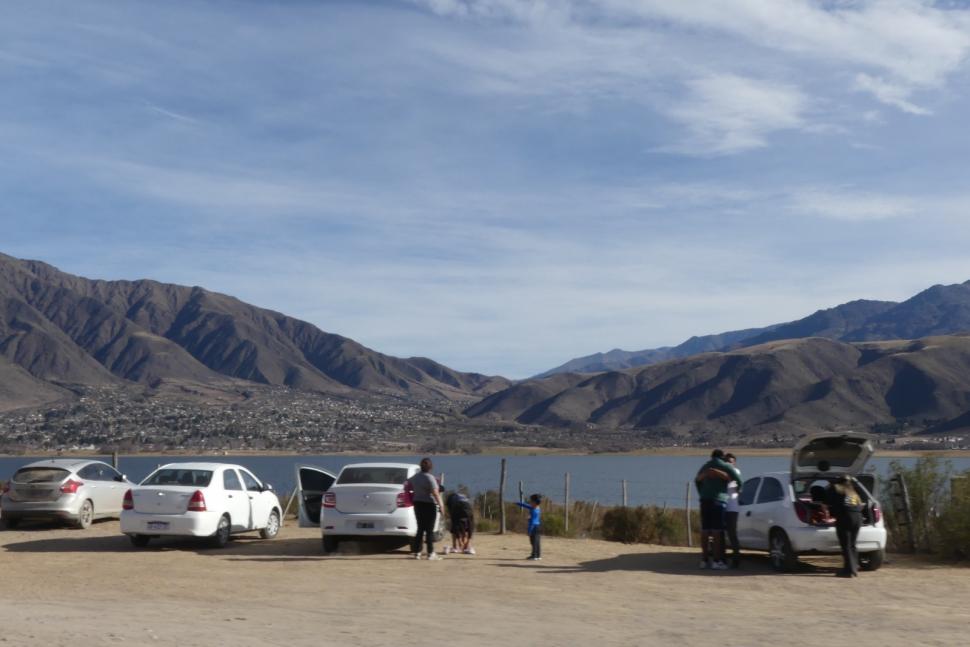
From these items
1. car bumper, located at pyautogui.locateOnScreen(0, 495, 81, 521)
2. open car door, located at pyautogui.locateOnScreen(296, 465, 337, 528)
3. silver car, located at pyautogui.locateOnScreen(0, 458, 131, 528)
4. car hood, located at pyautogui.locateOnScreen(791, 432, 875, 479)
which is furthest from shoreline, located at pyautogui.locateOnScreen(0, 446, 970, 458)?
car hood, located at pyautogui.locateOnScreen(791, 432, 875, 479)

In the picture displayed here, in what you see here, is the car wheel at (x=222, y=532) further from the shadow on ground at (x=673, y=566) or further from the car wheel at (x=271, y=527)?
the shadow on ground at (x=673, y=566)

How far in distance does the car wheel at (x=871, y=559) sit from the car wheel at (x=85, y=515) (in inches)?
608

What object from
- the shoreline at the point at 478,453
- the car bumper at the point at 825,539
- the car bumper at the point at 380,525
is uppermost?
the shoreline at the point at 478,453

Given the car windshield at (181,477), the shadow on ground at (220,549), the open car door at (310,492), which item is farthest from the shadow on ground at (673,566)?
the car windshield at (181,477)

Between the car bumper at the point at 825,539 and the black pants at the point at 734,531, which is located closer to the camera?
the car bumper at the point at 825,539

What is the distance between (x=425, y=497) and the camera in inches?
698

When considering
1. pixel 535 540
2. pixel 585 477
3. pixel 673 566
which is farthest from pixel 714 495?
pixel 585 477

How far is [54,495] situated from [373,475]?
7.95 metres

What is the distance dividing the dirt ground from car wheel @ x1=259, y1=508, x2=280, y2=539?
1250mm

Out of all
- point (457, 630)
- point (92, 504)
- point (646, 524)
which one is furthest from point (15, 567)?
point (646, 524)

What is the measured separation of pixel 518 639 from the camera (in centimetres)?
1066

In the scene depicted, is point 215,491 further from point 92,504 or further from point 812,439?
point 812,439

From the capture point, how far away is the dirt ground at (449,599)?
1075cm

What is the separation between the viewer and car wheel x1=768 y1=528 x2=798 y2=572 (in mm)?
16609
